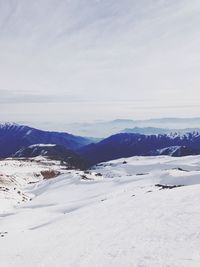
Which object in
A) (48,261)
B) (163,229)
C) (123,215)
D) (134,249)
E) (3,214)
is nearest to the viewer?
(134,249)

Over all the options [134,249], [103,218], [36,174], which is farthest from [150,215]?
[36,174]

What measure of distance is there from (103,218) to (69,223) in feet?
10.00

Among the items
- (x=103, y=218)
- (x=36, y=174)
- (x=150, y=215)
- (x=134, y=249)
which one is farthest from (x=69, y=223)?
(x=36, y=174)

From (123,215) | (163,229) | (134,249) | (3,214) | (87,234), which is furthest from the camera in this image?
(3,214)

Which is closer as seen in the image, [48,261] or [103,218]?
[48,261]

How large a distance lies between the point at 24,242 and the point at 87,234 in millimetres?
4601

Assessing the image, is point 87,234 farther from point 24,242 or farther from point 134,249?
point 134,249

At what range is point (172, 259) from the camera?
1304 centimetres

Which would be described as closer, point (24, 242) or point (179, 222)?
point (179, 222)

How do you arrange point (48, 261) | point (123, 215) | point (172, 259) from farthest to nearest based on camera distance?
point (123, 215), point (48, 261), point (172, 259)

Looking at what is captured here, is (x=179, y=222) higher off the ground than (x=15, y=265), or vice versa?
(x=179, y=222)

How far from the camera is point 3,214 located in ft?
129

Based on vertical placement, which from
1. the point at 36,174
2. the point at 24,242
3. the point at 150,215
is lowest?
the point at 36,174

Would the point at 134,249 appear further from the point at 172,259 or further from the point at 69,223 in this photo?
the point at 69,223
